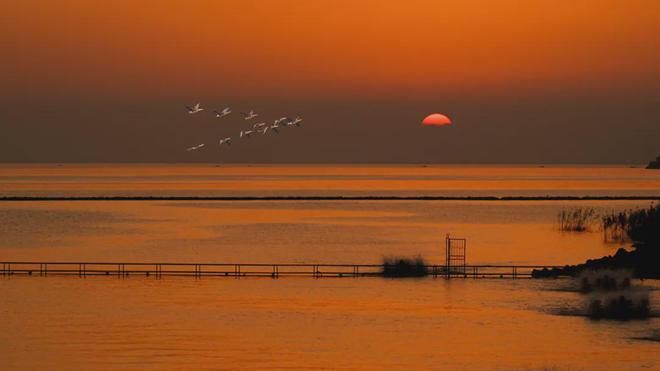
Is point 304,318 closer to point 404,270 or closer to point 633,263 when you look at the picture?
point 404,270

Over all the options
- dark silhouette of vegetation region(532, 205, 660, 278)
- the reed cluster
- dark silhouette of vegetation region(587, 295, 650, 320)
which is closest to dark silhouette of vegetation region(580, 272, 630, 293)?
dark silhouette of vegetation region(532, 205, 660, 278)

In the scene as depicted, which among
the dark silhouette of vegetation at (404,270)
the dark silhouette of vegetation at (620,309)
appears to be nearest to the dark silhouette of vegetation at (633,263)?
the dark silhouette of vegetation at (404,270)

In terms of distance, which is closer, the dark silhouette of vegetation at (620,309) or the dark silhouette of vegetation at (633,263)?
the dark silhouette of vegetation at (620,309)

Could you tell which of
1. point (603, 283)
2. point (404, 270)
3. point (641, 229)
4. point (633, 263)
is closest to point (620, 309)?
point (603, 283)

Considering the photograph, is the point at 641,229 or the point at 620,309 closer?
the point at 620,309

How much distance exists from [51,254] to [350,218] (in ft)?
211

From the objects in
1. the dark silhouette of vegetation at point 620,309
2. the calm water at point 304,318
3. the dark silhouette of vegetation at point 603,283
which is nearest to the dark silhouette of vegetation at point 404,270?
the calm water at point 304,318

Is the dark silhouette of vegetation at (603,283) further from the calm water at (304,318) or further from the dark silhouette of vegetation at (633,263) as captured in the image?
the dark silhouette of vegetation at (633,263)

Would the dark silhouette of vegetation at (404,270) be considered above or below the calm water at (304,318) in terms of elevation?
above

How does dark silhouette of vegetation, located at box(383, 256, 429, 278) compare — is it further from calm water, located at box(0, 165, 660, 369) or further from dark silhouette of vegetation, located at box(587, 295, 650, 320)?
dark silhouette of vegetation, located at box(587, 295, 650, 320)

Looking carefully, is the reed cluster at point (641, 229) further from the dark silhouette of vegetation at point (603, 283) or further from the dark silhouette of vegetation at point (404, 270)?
the dark silhouette of vegetation at point (404, 270)

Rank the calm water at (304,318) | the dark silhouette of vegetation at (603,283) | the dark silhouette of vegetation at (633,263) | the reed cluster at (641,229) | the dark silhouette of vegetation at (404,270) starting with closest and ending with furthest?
the calm water at (304,318) < the dark silhouette of vegetation at (603,283) < the dark silhouette of vegetation at (633,263) < the dark silhouette of vegetation at (404,270) < the reed cluster at (641,229)

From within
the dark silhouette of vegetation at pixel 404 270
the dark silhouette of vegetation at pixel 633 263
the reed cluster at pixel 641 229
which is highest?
the reed cluster at pixel 641 229

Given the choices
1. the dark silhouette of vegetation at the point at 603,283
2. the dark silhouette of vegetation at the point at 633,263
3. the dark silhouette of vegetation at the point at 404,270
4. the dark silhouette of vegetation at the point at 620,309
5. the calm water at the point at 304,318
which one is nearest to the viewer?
the calm water at the point at 304,318
